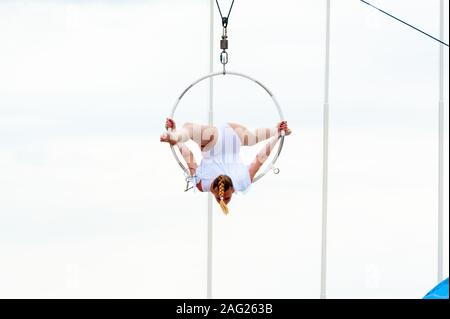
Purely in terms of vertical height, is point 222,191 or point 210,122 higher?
point 210,122

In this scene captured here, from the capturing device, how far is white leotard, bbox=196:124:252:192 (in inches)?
162

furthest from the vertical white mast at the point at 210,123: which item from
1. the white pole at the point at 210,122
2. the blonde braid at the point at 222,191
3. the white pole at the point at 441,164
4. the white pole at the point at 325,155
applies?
the white pole at the point at 441,164

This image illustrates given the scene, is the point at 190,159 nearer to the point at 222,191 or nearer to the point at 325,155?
the point at 222,191

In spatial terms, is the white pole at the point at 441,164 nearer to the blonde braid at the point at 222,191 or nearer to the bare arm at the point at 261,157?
the bare arm at the point at 261,157

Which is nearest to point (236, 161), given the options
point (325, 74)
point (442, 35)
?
point (325, 74)

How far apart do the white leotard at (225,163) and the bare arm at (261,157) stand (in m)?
0.03

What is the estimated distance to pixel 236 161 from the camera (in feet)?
13.7

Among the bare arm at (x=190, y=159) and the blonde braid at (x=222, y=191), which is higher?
the bare arm at (x=190, y=159)

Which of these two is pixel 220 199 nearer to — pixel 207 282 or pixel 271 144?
pixel 271 144

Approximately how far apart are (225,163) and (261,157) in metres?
0.16

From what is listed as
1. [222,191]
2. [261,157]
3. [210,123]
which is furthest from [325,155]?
[222,191]

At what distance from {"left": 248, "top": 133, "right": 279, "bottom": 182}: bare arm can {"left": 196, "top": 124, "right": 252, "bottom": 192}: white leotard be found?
3 cm

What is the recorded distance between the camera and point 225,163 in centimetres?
415

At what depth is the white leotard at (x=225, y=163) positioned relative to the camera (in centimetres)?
412
